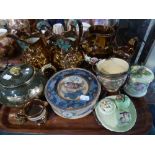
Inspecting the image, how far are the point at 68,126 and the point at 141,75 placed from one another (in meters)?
0.32

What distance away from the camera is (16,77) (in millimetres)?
685

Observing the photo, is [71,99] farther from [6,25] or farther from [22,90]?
[6,25]

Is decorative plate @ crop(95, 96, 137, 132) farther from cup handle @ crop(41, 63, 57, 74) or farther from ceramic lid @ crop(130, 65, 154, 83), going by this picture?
cup handle @ crop(41, 63, 57, 74)

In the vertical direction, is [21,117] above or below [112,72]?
below

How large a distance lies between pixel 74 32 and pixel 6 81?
314mm

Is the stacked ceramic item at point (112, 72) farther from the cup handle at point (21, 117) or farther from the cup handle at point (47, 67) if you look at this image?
the cup handle at point (21, 117)

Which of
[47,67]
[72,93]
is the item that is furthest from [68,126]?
[47,67]

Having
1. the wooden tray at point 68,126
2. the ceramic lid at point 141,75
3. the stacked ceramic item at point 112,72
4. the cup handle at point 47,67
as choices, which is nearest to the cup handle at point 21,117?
the wooden tray at point 68,126

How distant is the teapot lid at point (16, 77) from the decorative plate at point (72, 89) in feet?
0.26

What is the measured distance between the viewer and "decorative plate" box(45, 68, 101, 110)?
68 centimetres

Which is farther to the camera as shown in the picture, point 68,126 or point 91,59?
point 91,59

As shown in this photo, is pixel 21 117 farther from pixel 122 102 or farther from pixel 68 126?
pixel 122 102

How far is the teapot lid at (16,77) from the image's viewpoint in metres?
0.67

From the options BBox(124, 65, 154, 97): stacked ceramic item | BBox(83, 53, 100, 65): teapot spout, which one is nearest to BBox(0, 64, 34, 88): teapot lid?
BBox(83, 53, 100, 65): teapot spout
